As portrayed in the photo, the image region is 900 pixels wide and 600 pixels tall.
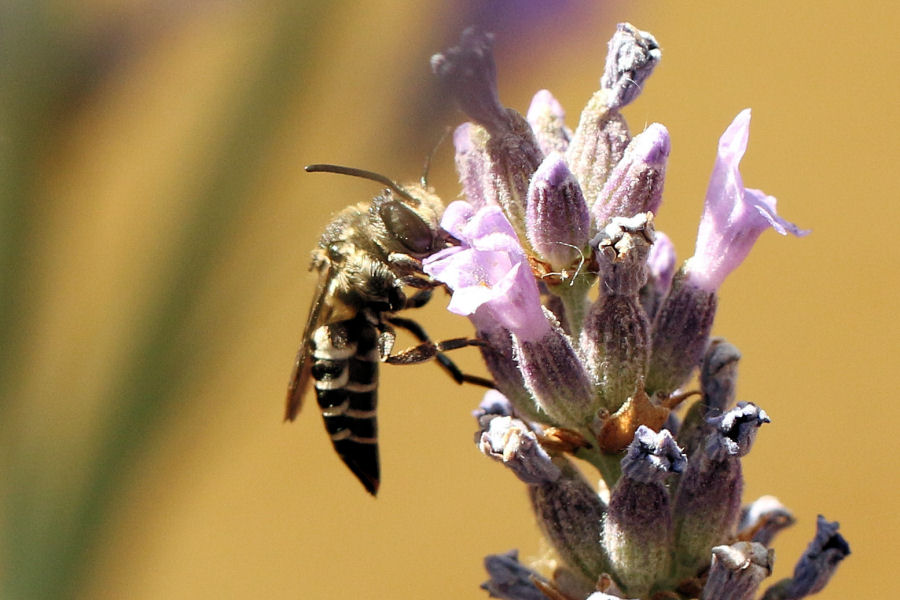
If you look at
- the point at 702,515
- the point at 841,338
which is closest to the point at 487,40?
the point at 702,515

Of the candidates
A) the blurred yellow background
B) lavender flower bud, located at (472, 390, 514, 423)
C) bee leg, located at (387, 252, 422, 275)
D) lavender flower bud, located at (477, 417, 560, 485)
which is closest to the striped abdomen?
bee leg, located at (387, 252, 422, 275)

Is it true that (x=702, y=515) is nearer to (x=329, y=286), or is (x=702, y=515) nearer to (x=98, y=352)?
(x=329, y=286)

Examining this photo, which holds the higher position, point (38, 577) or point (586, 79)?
point (586, 79)

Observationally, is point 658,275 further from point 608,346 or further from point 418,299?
point 418,299

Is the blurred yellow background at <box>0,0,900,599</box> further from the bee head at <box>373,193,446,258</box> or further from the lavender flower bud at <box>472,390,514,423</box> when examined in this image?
the lavender flower bud at <box>472,390,514,423</box>

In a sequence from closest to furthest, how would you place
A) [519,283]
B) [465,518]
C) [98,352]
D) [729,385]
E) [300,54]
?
[519,283]
[729,385]
[300,54]
[98,352]
[465,518]
